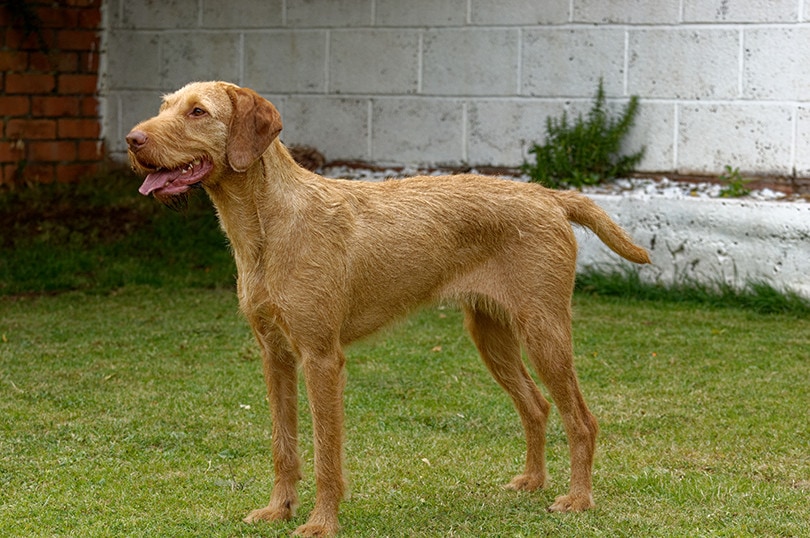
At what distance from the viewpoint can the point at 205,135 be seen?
4418 mm

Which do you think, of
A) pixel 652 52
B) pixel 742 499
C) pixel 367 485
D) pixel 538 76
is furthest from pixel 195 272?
pixel 742 499

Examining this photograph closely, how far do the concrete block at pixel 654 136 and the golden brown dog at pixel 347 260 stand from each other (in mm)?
4598

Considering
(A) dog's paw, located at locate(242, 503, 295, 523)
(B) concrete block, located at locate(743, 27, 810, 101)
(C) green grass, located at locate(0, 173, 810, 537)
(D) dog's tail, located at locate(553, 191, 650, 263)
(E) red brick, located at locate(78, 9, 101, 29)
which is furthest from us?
(E) red brick, located at locate(78, 9, 101, 29)

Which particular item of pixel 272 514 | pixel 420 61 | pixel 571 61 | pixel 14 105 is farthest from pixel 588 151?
pixel 272 514

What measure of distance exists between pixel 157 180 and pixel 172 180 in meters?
0.06

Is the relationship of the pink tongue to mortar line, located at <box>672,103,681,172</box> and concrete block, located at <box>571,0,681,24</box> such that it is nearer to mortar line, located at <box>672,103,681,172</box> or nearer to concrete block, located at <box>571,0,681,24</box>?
mortar line, located at <box>672,103,681,172</box>

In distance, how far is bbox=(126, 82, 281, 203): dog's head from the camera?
14.2 ft

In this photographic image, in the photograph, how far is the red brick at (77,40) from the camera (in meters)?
11.3

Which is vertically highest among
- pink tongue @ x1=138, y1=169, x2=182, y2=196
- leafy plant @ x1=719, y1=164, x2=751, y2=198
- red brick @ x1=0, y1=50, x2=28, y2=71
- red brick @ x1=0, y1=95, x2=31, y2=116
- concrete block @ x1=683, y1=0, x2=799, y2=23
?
concrete block @ x1=683, y1=0, x2=799, y2=23

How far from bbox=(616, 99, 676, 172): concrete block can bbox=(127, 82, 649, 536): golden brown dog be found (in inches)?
181

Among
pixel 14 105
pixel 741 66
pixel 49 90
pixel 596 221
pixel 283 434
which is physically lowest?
pixel 283 434

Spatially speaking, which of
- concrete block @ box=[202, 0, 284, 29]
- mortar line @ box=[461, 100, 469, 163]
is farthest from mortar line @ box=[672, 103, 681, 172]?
concrete block @ box=[202, 0, 284, 29]

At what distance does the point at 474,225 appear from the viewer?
16.3 feet

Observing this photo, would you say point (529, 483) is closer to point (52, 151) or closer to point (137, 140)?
point (137, 140)
